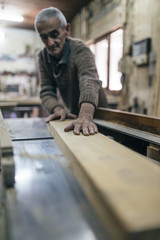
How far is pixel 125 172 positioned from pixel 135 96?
3.84 m

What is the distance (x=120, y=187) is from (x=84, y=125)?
2.36ft

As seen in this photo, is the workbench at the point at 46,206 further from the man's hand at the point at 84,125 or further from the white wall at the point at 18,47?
the white wall at the point at 18,47

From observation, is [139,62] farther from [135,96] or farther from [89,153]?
[89,153]

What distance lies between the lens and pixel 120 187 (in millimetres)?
605

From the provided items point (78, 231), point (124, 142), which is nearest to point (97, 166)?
point (78, 231)

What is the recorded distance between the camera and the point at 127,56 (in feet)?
14.8

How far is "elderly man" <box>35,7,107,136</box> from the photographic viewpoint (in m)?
1.55

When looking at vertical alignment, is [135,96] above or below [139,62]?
below

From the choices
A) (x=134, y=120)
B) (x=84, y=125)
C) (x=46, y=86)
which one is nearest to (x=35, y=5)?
(x=46, y=86)

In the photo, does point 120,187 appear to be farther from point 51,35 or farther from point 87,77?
point 51,35

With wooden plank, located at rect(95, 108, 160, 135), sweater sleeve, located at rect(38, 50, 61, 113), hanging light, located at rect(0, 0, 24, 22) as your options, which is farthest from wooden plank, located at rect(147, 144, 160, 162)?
hanging light, located at rect(0, 0, 24, 22)

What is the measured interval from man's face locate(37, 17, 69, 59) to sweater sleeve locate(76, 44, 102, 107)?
0.18 meters

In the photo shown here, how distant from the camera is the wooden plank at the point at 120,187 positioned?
455 millimetres

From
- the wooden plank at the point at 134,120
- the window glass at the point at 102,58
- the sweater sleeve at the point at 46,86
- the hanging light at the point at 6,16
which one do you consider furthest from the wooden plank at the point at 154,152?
the hanging light at the point at 6,16
